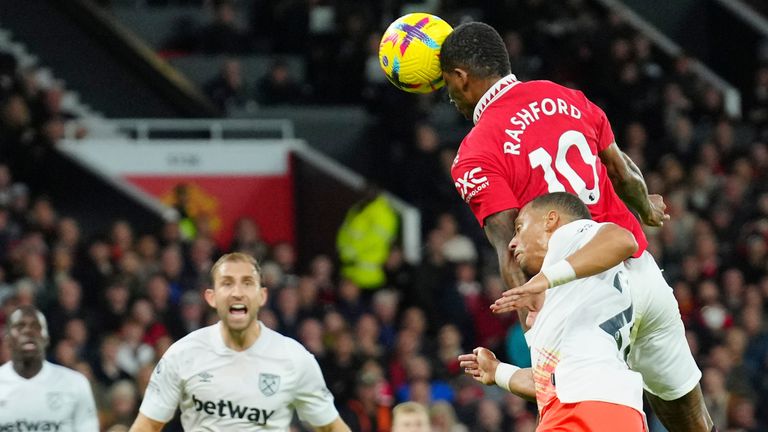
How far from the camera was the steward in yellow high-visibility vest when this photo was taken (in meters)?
15.2

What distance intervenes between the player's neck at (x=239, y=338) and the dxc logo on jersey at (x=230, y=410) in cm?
31

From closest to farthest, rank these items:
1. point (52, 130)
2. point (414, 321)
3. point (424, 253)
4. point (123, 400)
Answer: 1. point (123, 400)
2. point (414, 321)
3. point (424, 253)
4. point (52, 130)

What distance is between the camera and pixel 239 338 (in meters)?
7.49

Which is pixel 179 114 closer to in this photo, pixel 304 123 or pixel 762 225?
pixel 304 123

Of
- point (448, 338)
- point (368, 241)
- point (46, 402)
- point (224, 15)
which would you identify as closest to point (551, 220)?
point (46, 402)

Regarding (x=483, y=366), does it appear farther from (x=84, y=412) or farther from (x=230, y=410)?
(x=84, y=412)

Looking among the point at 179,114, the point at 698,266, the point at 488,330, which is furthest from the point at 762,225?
the point at 179,114

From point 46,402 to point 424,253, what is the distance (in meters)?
6.64

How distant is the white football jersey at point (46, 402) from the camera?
8781 millimetres

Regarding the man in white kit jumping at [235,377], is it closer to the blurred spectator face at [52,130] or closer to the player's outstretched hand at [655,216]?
the player's outstretched hand at [655,216]

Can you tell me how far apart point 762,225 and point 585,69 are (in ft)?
12.2

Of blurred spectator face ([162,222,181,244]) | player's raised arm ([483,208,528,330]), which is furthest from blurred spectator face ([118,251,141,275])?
player's raised arm ([483,208,528,330])

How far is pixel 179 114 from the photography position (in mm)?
17500

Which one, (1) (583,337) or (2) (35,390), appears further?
(2) (35,390)
